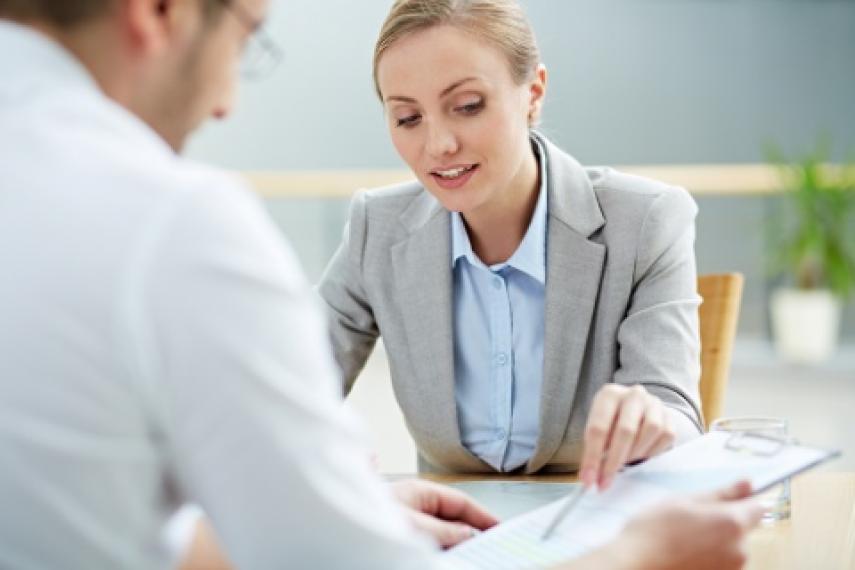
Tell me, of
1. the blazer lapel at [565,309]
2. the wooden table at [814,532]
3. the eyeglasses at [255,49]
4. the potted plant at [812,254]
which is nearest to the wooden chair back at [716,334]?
the blazer lapel at [565,309]

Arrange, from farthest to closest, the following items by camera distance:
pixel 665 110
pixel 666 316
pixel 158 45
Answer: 1. pixel 665 110
2. pixel 666 316
3. pixel 158 45

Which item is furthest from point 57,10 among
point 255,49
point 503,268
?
point 503,268

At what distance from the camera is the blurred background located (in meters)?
5.35

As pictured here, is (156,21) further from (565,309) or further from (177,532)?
(565,309)

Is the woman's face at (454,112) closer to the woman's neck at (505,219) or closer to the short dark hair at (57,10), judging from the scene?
the woman's neck at (505,219)

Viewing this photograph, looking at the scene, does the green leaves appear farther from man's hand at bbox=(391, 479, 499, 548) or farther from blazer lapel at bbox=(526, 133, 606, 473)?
man's hand at bbox=(391, 479, 499, 548)

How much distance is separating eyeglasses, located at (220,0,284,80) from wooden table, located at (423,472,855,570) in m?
0.75

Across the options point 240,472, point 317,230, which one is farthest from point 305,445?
point 317,230

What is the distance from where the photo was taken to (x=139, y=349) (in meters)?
0.68

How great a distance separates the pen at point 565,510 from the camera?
117 cm

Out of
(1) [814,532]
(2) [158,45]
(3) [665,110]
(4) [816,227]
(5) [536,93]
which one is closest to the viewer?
(2) [158,45]

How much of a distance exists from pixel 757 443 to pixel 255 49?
72cm

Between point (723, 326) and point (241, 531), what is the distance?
1441 millimetres

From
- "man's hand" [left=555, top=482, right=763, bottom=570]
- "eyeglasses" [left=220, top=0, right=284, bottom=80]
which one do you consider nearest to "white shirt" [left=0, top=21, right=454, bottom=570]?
"eyeglasses" [left=220, top=0, right=284, bottom=80]
